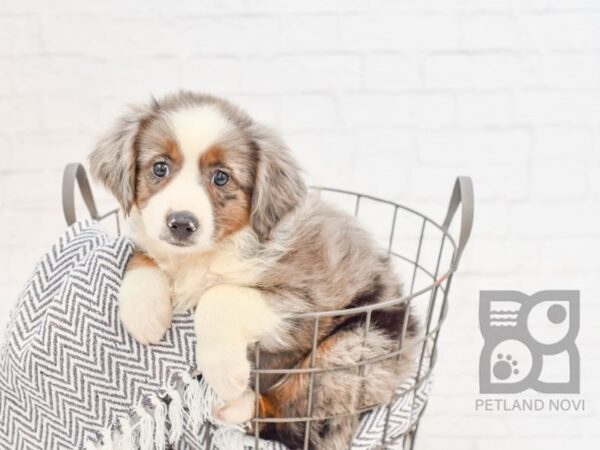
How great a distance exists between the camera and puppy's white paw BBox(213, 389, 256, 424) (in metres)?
1.20

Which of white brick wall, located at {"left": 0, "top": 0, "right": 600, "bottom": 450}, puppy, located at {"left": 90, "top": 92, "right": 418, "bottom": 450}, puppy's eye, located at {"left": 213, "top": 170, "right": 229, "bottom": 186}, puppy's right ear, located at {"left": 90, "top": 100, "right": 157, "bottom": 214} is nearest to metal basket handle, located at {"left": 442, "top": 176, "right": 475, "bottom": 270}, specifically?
puppy, located at {"left": 90, "top": 92, "right": 418, "bottom": 450}

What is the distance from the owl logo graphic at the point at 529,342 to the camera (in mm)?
2131

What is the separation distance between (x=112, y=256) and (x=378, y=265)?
0.49m

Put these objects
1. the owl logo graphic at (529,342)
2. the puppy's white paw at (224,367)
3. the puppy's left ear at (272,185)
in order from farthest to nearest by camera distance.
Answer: the owl logo graphic at (529,342)
the puppy's left ear at (272,185)
the puppy's white paw at (224,367)

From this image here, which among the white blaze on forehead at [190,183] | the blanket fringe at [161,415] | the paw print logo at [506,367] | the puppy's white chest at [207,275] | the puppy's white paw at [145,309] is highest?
the white blaze on forehead at [190,183]

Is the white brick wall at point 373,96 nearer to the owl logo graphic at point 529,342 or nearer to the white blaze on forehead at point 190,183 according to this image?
the owl logo graphic at point 529,342

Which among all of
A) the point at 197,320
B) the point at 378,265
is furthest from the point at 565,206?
the point at 197,320

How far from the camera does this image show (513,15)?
199 centimetres

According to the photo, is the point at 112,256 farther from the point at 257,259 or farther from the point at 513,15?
the point at 513,15

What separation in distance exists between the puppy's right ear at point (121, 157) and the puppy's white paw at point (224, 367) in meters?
0.28

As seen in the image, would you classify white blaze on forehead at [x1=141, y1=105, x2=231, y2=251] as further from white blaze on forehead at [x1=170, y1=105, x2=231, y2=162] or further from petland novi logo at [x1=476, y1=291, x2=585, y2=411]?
petland novi logo at [x1=476, y1=291, x2=585, y2=411]

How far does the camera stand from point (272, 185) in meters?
1.27

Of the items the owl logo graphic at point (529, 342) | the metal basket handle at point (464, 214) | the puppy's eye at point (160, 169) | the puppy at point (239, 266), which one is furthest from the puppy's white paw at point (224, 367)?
the owl logo graphic at point (529, 342)

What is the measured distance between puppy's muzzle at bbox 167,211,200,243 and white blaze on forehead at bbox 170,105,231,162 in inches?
3.9
